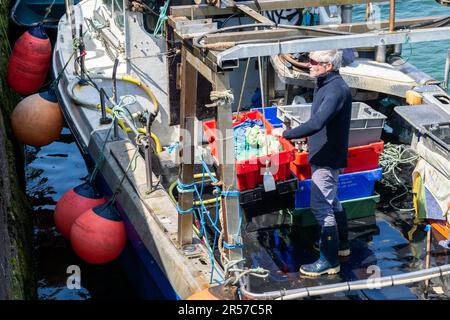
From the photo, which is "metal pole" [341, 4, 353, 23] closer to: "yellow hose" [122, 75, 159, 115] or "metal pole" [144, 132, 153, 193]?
"yellow hose" [122, 75, 159, 115]

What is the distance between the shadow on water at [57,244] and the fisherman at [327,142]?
270 centimetres

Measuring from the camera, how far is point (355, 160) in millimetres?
7055

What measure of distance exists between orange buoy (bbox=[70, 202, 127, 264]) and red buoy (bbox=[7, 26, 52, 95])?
4.05 metres

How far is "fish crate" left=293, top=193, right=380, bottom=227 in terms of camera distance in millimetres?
7027

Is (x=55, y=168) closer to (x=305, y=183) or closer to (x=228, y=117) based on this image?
(x=305, y=183)

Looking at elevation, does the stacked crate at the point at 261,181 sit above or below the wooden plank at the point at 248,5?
below

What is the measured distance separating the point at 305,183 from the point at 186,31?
2159mm

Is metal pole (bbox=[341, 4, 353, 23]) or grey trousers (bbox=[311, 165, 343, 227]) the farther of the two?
metal pole (bbox=[341, 4, 353, 23])

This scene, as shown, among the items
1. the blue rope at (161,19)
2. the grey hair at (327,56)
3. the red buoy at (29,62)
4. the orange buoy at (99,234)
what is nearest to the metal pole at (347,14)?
the blue rope at (161,19)

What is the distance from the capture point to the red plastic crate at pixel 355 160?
693 cm

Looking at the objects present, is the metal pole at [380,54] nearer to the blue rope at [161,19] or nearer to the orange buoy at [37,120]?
the blue rope at [161,19]

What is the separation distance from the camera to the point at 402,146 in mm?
8305

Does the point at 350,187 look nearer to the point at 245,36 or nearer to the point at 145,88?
the point at 245,36

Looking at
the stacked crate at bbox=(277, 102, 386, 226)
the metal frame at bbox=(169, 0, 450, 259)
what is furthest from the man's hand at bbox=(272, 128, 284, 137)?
the metal frame at bbox=(169, 0, 450, 259)
